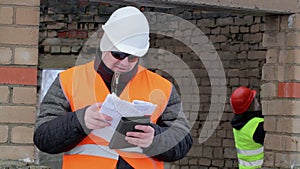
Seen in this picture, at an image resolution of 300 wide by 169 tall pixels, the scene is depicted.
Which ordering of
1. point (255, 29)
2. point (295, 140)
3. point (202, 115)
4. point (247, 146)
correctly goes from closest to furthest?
1. point (295, 140)
2. point (247, 146)
3. point (255, 29)
4. point (202, 115)

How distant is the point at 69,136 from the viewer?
312 cm

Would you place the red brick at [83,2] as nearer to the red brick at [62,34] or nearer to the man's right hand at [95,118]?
the red brick at [62,34]

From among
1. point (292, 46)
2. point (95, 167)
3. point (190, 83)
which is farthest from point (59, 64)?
point (95, 167)

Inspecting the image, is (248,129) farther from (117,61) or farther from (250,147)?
(117,61)

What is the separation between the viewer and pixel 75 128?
311 centimetres

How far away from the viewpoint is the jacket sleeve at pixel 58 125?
312 centimetres

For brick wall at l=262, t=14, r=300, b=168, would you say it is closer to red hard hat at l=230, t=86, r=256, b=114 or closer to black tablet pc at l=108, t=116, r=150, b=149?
red hard hat at l=230, t=86, r=256, b=114

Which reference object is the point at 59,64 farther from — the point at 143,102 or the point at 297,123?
the point at 143,102

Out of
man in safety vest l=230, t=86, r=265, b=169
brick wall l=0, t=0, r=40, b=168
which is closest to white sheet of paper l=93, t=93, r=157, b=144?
brick wall l=0, t=0, r=40, b=168

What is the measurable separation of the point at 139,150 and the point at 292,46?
2.42 meters

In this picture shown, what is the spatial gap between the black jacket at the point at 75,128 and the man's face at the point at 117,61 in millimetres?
48

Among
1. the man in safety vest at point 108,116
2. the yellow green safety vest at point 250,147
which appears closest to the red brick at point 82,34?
the yellow green safety vest at point 250,147

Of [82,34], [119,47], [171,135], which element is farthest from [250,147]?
[119,47]

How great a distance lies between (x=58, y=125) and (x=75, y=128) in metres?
0.08
